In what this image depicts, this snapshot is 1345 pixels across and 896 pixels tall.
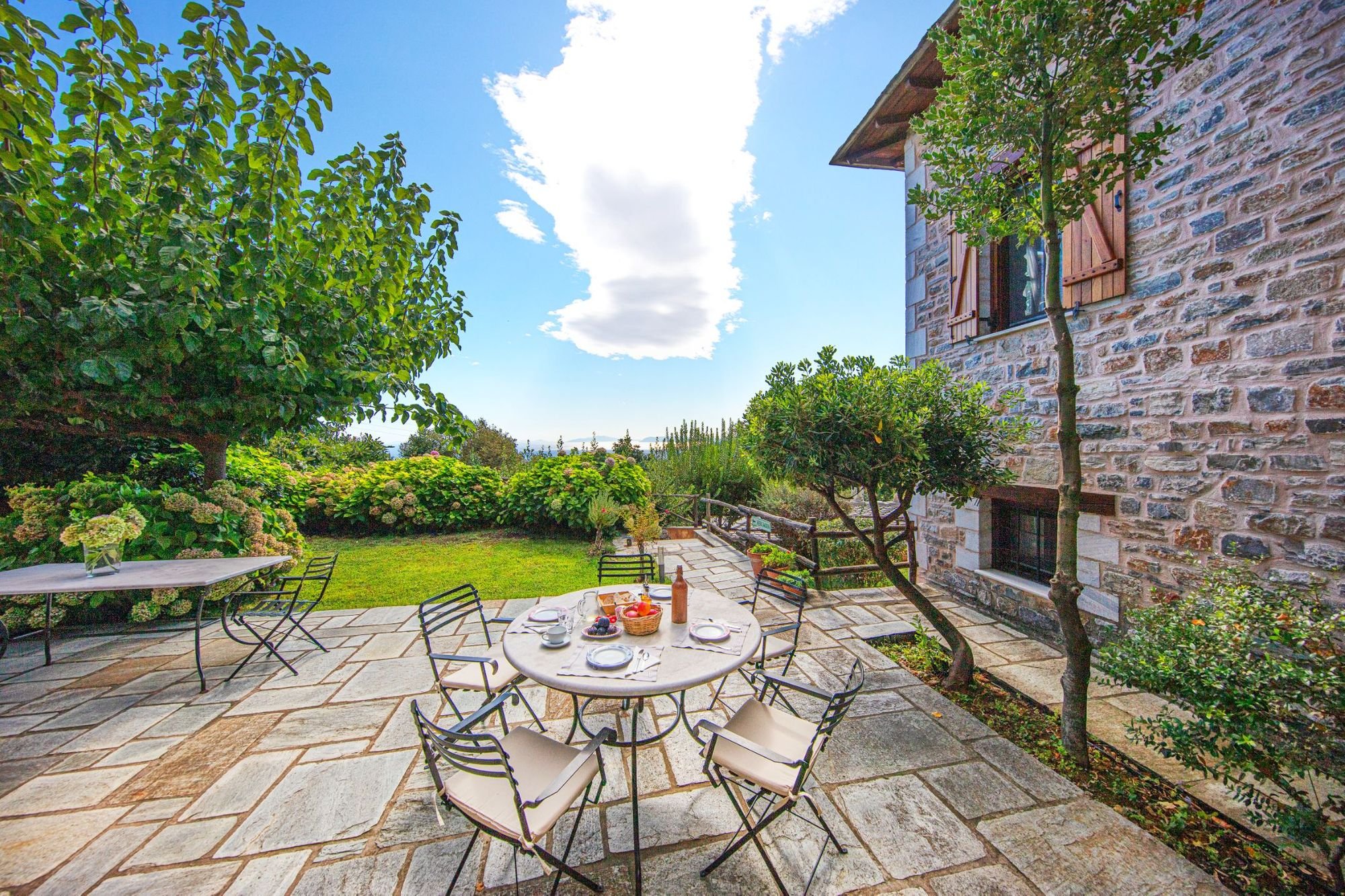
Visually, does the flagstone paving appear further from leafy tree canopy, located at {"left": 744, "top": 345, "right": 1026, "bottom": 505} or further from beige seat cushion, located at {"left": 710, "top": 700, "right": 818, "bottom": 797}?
leafy tree canopy, located at {"left": 744, "top": 345, "right": 1026, "bottom": 505}

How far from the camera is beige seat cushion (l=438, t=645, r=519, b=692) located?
2234 mm

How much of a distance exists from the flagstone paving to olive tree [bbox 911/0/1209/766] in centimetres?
64

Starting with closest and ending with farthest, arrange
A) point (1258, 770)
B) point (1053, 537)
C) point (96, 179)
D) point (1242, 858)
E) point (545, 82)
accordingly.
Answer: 1. point (1258, 770)
2. point (1242, 858)
3. point (96, 179)
4. point (1053, 537)
5. point (545, 82)

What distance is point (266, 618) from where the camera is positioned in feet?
13.4

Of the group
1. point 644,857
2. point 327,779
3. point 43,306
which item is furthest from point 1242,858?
point 43,306

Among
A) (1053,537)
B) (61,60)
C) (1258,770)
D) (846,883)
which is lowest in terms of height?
(846,883)

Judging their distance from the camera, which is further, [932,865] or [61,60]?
[61,60]

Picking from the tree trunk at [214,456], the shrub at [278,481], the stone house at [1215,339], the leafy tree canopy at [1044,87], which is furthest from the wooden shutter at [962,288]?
the shrub at [278,481]

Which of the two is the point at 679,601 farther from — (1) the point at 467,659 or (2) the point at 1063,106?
(2) the point at 1063,106

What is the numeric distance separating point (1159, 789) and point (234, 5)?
582 cm

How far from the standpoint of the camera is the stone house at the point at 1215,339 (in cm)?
216

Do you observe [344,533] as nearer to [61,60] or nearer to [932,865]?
[61,60]

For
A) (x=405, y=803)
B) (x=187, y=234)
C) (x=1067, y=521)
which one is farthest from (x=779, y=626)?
(x=187, y=234)

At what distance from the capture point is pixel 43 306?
270 centimetres
